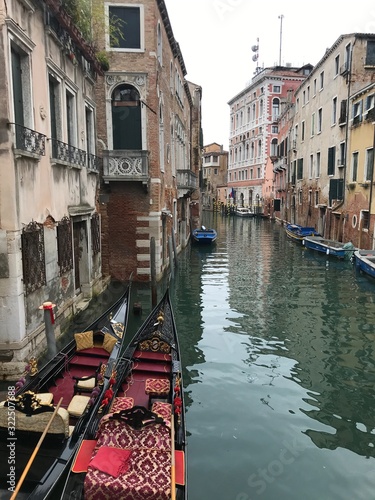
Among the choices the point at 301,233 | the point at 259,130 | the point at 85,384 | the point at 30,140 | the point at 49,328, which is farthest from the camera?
the point at 259,130

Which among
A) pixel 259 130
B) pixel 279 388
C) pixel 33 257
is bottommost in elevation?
pixel 279 388

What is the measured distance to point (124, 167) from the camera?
10.4 m

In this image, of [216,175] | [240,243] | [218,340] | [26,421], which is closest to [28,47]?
[26,421]

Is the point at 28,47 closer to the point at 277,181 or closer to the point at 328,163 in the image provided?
the point at 328,163

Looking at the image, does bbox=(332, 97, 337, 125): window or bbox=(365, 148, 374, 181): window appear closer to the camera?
bbox=(365, 148, 374, 181): window

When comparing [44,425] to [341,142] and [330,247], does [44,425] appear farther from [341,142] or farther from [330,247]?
[341,142]

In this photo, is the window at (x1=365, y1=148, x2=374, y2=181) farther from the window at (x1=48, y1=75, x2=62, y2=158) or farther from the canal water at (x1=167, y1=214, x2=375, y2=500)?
the window at (x1=48, y1=75, x2=62, y2=158)

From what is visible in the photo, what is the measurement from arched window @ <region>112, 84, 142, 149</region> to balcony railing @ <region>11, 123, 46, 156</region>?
4.38 metres

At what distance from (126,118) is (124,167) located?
138 centimetres

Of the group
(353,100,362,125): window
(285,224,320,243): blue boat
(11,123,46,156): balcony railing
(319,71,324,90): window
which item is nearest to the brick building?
(11,123,46,156): balcony railing

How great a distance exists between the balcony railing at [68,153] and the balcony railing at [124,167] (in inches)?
58.1

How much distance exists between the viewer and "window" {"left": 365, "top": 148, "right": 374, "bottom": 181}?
1507cm

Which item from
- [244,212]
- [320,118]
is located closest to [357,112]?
[320,118]

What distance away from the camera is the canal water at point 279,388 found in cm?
424
